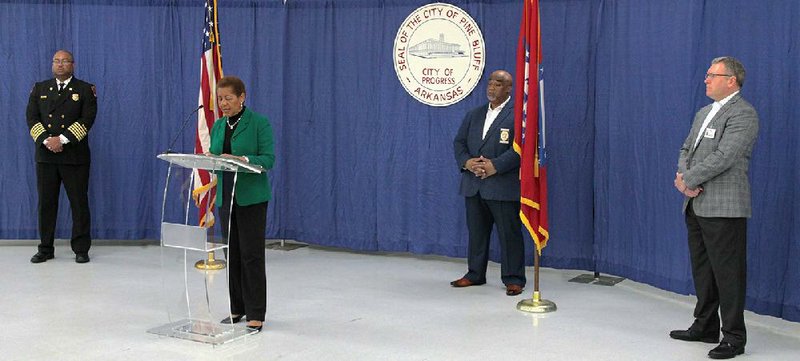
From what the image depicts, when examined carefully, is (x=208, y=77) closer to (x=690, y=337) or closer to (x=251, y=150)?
(x=251, y=150)

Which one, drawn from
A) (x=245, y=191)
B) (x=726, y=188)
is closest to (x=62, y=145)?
(x=245, y=191)

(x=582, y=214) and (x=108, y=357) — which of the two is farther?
(x=582, y=214)

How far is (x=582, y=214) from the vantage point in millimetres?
6473

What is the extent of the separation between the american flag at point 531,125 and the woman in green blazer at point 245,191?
1.56m

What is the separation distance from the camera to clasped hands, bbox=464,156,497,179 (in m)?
5.91

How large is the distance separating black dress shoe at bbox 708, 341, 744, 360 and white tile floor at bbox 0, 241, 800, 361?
0.07m

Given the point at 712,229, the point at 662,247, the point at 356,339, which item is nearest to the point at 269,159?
the point at 356,339

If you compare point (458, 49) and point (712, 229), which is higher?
point (458, 49)

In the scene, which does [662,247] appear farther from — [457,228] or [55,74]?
[55,74]

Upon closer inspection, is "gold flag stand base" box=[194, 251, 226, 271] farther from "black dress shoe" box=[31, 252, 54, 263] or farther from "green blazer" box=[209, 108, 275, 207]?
"green blazer" box=[209, 108, 275, 207]

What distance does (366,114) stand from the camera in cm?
723

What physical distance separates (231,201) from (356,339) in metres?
0.96

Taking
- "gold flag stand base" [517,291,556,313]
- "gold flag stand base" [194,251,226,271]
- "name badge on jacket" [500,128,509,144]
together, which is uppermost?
"name badge on jacket" [500,128,509,144]

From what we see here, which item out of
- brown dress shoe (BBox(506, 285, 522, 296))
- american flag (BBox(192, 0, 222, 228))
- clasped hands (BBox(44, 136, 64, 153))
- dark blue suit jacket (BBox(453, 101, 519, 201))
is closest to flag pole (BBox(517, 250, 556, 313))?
brown dress shoe (BBox(506, 285, 522, 296))
